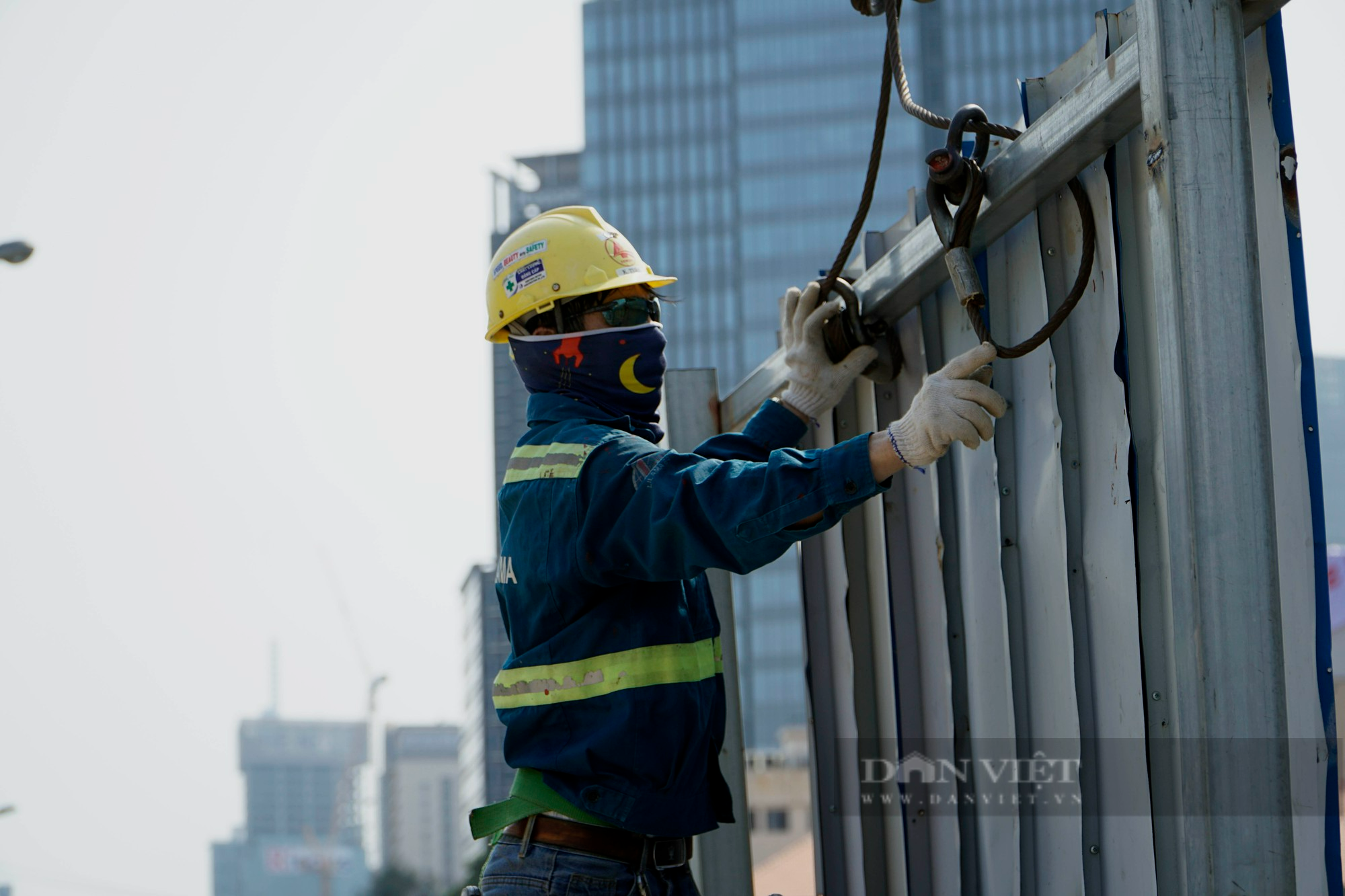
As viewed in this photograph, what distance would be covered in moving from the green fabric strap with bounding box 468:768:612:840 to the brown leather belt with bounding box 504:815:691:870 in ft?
0.08

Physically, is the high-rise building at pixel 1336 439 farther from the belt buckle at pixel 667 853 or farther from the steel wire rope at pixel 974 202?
the belt buckle at pixel 667 853

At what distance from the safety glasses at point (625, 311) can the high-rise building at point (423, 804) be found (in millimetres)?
172747

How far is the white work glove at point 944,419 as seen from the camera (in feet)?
10.4

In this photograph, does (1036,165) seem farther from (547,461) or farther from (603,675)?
(603,675)

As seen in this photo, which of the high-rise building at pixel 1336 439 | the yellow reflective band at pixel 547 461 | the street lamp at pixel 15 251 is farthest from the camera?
the high-rise building at pixel 1336 439

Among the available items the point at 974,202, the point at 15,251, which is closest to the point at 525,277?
the point at 974,202

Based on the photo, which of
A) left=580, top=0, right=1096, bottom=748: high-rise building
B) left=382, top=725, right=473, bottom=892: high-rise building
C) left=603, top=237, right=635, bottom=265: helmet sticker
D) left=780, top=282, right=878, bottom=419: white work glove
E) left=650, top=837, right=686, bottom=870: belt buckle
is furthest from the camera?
left=382, top=725, right=473, bottom=892: high-rise building

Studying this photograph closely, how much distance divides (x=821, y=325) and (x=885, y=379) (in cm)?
26

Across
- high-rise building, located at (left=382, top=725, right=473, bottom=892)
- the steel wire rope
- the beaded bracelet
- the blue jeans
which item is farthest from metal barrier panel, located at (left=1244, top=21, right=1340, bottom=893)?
high-rise building, located at (left=382, top=725, right=473, bottom=892)

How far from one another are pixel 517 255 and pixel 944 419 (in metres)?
1.51

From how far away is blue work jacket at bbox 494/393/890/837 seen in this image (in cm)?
346

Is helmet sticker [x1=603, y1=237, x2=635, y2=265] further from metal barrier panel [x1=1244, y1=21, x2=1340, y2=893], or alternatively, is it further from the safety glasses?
metal barrier panel [x1=1244, y1=21, x2=1340, y2=893]

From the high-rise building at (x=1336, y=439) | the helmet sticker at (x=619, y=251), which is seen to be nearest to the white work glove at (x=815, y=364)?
the helmet sticker at (x=619, y=251)

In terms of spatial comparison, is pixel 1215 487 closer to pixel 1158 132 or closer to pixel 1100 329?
pixel 1158 132
